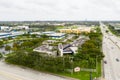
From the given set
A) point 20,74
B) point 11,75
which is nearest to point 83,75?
point 20,74

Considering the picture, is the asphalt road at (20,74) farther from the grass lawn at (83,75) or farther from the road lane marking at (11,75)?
the grass lawn at (83,75)

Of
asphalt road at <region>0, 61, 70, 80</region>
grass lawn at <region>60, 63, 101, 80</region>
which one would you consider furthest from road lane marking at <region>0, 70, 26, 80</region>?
grass lawn at <region>60, 63, 101, 80</region>

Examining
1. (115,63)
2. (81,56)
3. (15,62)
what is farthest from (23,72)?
(115,63)

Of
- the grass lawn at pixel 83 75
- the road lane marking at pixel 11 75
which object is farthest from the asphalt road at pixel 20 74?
the grass lawn at pixel 83 75

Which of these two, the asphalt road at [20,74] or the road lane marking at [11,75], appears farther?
the asphalt road at [20,74]

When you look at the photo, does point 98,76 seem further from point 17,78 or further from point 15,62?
point 15,62

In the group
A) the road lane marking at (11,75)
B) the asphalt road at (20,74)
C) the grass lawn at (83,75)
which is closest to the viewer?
the road lane marking at (11,75)

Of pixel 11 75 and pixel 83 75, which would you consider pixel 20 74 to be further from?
pixel 83 75

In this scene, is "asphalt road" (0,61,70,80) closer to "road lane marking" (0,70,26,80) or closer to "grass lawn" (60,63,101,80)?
"road lane marking" (0,70,26,80)
